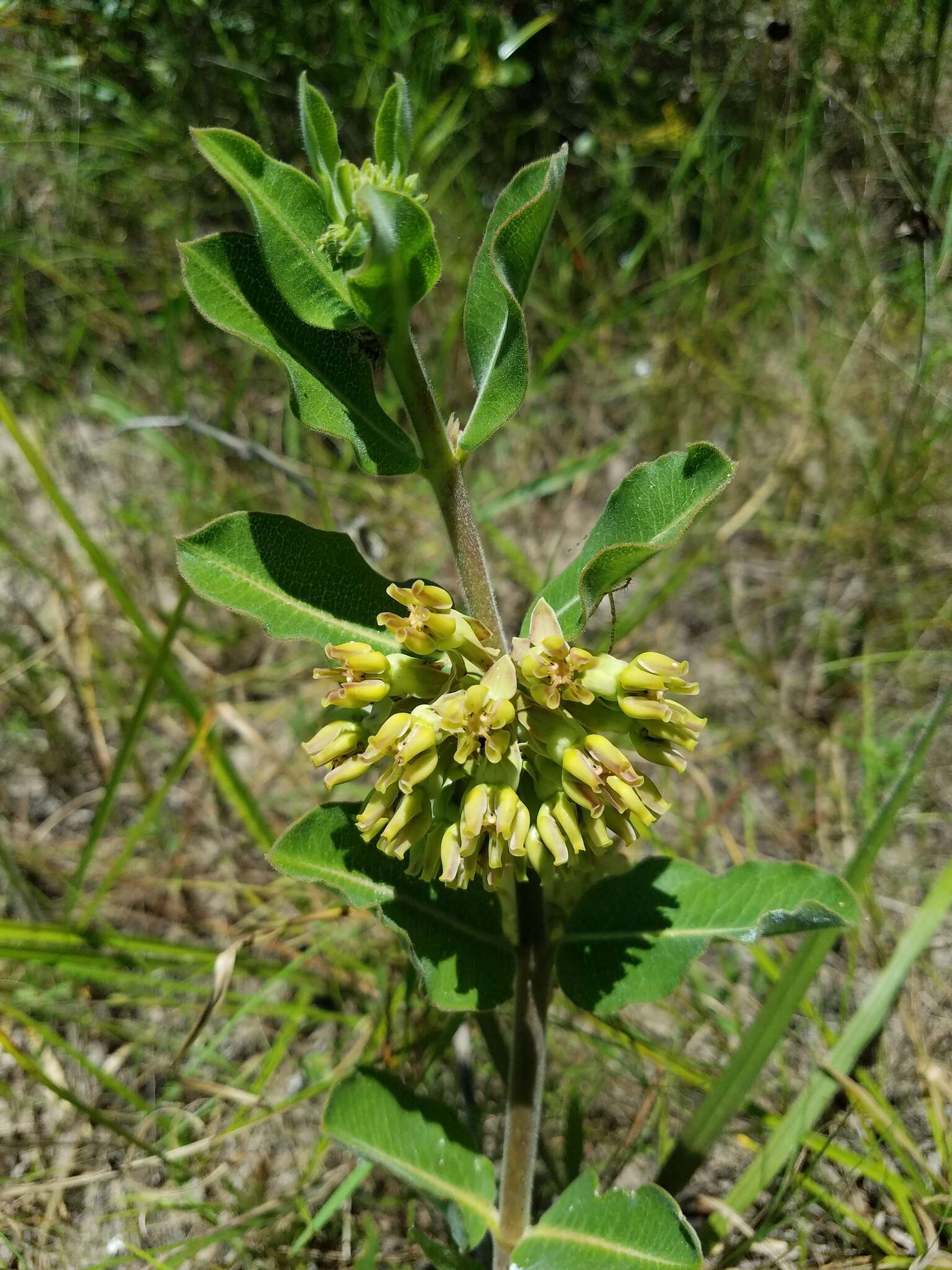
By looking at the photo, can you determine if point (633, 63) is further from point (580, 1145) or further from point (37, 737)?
point (580, 1145)

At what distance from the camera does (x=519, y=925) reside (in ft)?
6.00

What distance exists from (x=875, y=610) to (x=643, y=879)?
7.27 feet

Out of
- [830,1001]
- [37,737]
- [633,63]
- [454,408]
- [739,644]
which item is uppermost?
[633,63]

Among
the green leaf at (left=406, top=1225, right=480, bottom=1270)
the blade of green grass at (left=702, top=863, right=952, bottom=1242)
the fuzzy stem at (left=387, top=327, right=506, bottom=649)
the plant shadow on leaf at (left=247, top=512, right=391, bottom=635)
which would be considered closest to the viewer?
the fuzzy stem at (left=387, top=327, right=506, bottom=649)

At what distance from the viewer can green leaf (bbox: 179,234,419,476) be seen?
158cm

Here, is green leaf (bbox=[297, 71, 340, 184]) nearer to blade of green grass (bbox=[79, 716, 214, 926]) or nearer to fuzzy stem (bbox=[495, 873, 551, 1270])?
fuzzy stem (bbox=[495, 873, 551, 1270])

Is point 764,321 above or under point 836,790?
above

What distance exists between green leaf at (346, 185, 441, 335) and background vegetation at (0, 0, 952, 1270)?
4.17ft

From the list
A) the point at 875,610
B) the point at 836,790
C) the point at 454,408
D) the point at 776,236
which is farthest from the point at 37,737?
the point at 776,236

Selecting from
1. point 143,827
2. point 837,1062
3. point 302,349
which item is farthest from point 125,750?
point 837,1062

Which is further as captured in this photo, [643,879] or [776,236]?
[776,236]

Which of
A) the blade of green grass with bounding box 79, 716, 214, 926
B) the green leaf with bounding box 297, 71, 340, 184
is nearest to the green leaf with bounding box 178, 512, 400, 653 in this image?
the green leaf with bounding box 297, 71, 340, 184

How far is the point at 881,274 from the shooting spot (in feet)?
12.9

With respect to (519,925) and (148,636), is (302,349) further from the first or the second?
(148,636)
